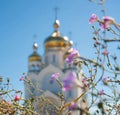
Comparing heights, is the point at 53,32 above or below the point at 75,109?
above

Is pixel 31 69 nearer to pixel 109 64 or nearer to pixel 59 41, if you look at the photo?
pixel 59 41

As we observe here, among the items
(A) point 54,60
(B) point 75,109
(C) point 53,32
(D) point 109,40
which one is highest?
(C) point 53,32

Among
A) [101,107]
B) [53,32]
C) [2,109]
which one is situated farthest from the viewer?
[53,32]

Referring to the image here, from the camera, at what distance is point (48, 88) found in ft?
160

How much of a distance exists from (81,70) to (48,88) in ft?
150

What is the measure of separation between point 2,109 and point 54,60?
4651 centimetres

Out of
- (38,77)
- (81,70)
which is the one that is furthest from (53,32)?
(81,70)

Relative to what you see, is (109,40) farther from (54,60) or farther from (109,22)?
(54,60)

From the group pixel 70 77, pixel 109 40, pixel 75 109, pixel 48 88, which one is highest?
pixel 48 88

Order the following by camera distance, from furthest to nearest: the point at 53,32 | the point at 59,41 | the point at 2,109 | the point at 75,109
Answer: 1. the point at 53,32
2. the point at 59,41
3. the point at 2,109
4. the point at 75,109

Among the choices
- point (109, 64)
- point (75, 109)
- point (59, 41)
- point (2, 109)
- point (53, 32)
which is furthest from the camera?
point (53, 32)

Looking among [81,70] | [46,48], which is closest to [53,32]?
[46,48]

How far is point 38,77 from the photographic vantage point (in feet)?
158

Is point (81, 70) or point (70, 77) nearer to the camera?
point (70, 77)
